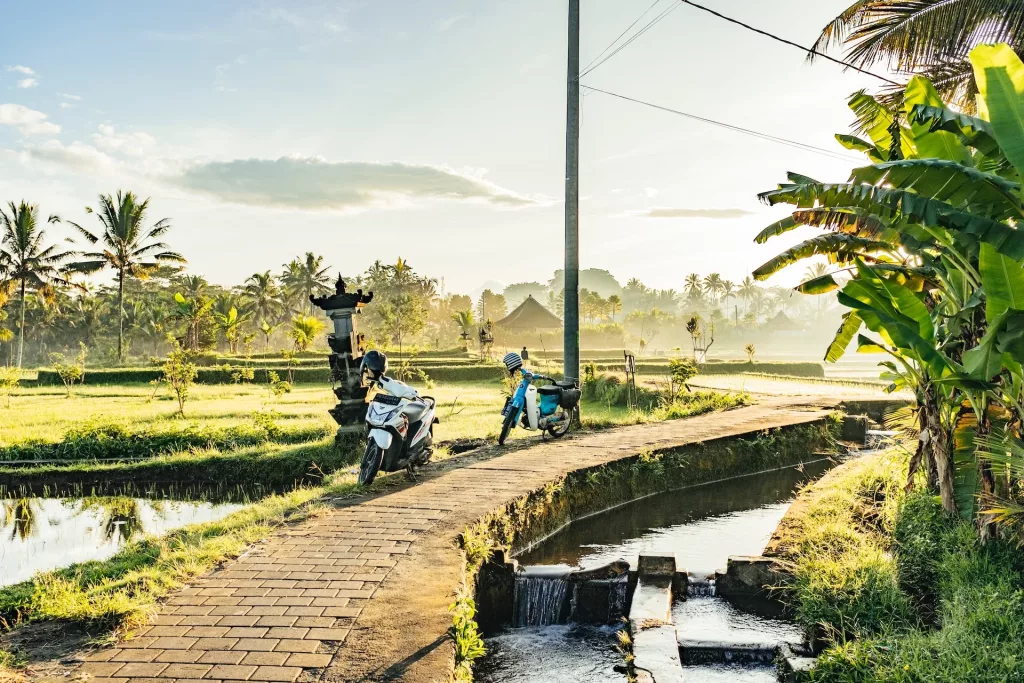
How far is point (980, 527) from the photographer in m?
4.82

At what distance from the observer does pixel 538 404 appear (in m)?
9.70

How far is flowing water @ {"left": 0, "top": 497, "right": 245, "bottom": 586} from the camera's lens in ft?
20.1

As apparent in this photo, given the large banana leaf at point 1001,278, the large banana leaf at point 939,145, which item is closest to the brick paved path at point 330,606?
the large banana leaf at point 1001,278

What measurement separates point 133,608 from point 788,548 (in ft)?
14.5

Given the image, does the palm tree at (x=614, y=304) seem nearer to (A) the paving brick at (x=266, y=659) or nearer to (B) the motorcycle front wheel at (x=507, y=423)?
(B) the motorcycle front wheel at (x=507, y=423)

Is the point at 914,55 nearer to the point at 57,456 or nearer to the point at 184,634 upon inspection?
the point at 184,634

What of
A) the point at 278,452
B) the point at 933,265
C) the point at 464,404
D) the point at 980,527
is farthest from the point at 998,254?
the point at 464,404

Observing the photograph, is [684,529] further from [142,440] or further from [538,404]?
[142,440]

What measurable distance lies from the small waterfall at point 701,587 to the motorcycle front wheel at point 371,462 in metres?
2.93

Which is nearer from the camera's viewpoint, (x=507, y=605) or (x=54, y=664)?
(x=54, y=664)

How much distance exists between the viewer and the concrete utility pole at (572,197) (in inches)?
422

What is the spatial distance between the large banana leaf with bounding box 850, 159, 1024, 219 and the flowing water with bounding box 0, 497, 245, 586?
6.47m

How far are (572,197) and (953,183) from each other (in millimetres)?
6918

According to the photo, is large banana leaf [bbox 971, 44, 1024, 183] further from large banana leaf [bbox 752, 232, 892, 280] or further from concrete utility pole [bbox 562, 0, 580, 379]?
concrete utility pole [bbox 562, 0, 580, 379]
